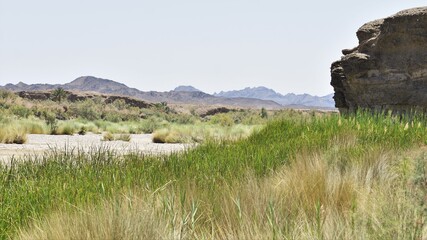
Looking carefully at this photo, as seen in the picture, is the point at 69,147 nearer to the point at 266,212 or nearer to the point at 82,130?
the point at 82,130

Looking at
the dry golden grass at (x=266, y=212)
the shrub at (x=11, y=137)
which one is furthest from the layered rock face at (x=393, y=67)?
the shrub at (x=11, y=137)

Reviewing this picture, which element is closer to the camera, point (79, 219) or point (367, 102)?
point (79, 219)

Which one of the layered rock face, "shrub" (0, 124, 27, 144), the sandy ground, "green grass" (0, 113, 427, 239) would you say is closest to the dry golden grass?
"green grass" (0, 113, 427, 239)

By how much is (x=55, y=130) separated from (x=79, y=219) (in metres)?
22.5

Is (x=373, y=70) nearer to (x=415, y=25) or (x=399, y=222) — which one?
(x=415, y=25)

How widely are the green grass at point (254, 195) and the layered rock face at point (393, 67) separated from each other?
5722mm

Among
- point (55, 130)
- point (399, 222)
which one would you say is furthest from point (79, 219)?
point (55, 130)

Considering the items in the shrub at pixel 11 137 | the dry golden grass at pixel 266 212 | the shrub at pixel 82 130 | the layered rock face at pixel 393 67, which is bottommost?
the shrub at pixel 82 130

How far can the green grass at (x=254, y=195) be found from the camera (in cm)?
284

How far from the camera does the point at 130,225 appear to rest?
274 centimetres

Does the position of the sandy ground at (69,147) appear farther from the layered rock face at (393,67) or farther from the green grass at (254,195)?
the layered rock face at (393,67)

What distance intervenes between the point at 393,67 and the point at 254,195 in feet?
35.2

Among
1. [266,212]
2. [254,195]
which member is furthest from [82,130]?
[266,212]

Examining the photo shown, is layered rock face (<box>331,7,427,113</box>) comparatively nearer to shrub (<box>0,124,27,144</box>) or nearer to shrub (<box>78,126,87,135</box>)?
shrub (<box>0,124,27,144</box>)
